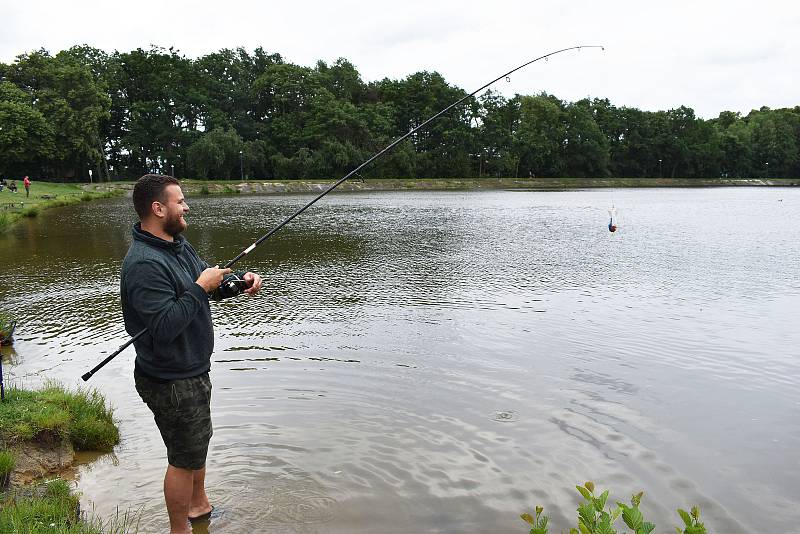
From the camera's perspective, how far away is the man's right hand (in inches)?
146

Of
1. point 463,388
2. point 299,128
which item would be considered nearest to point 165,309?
point 463,388

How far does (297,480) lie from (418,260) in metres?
12.7

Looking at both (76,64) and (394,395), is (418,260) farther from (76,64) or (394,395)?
(76,64)

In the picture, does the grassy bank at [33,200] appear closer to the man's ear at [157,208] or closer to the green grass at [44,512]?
the green grass at [44,512]

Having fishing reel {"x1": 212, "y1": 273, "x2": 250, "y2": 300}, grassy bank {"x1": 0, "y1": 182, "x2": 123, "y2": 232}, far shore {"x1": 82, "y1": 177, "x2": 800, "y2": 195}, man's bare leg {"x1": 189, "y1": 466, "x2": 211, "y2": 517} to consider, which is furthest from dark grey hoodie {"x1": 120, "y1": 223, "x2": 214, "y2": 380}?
far shore {"x1": 82, "y1": 177, "x2": 800, "y2": 195}

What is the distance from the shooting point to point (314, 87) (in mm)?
88562

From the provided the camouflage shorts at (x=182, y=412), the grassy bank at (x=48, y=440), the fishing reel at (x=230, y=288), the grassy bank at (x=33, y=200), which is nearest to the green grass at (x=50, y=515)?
the grassy bank at (x=48, y=440)

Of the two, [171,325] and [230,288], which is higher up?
[230,288]

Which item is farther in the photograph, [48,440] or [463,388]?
[463,388]

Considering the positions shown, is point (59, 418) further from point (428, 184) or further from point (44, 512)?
point (428, 184)

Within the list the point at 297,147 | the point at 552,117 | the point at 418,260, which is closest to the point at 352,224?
the point at 418,260

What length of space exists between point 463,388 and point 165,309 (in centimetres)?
473

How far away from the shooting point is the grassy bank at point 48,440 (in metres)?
3.97

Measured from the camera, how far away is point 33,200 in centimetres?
3869
